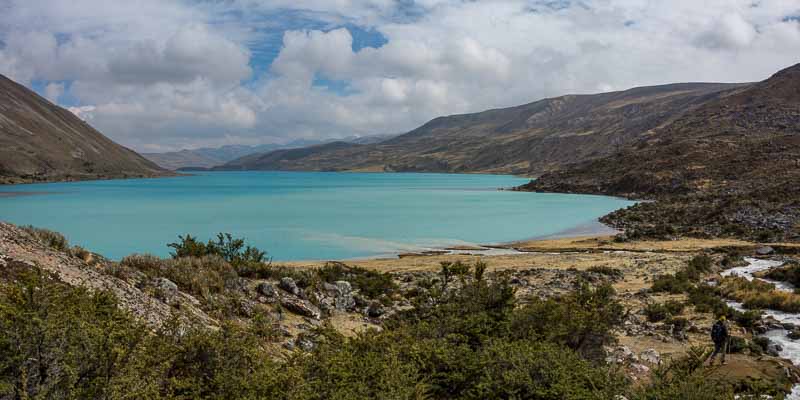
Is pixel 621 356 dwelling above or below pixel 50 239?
below

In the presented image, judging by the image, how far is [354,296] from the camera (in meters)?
17.0

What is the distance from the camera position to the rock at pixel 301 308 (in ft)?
48.1

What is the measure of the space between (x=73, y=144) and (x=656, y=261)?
711 feet

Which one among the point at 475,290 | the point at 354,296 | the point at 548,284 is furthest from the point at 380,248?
the point at 475,290

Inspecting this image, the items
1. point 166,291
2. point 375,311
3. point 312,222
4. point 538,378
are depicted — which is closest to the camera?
point 538,378

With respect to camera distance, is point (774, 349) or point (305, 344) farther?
point (774, 349)

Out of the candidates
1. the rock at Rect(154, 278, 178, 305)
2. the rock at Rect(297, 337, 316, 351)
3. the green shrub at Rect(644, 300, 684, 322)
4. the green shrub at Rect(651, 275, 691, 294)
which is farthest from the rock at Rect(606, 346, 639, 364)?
the rock at Rect(154, 278, 178, 305)

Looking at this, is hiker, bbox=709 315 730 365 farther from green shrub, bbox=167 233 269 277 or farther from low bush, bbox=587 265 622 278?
green shrub, bbox=167 233 269 277

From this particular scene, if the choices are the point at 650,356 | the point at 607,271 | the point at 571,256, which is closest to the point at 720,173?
the point at 571,256

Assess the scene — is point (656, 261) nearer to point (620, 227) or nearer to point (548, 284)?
point (548, 284)

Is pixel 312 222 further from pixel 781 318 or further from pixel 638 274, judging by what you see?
pixel 781 318

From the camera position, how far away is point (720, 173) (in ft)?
249

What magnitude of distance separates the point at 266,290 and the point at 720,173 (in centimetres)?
8291

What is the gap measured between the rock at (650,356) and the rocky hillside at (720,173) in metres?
33.8
